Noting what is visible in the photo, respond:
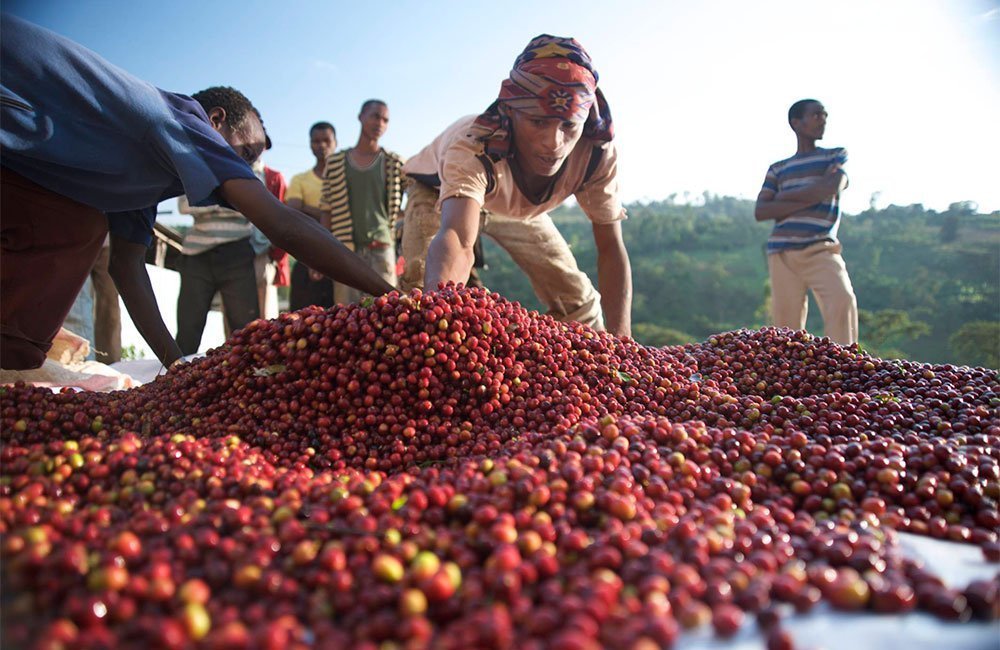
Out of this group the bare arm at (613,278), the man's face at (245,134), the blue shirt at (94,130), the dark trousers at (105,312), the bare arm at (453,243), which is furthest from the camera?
the dark trousers at (105,312)

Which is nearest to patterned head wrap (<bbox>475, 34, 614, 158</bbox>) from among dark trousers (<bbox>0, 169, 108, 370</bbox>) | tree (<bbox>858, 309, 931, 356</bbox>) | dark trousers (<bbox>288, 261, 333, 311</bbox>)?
dark trousers (<bbox>0, 169, 108, 370</bbox>)

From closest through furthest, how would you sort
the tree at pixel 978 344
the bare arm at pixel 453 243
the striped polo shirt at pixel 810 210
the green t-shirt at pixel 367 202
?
1. the bare arm at pixel 453 243
2. the striped polo shirt at pixel 810 210
3. the green t-shirt at pixel 367 202
4. the tree at pixel 978 344

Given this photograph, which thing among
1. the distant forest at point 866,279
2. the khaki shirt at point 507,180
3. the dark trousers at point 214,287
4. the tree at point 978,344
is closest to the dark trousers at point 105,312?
the dark trousers at point 214,287

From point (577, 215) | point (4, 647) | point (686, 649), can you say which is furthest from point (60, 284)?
point (577, 215)

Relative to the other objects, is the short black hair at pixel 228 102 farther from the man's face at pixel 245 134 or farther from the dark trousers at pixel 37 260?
the dark trousers at pixel 37 260

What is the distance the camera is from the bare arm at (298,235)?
7.53 ft

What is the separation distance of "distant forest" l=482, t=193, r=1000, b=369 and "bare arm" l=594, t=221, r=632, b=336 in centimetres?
1637

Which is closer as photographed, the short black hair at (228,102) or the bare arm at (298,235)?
the bare arm at (298,235)

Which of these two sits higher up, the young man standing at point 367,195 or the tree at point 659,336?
the young man standing at point 367,195

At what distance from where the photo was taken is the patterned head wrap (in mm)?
2875

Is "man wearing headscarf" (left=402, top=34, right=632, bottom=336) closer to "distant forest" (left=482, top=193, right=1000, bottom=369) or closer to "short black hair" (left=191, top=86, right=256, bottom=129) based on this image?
"short black hair" (left=191, top=86, right=256, bottom=129)

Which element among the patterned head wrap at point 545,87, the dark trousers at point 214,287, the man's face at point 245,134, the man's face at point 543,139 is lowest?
the dark trousers at point 214,287

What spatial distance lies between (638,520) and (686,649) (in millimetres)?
303

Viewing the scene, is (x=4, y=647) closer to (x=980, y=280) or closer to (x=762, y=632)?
(x=762, y=632)
